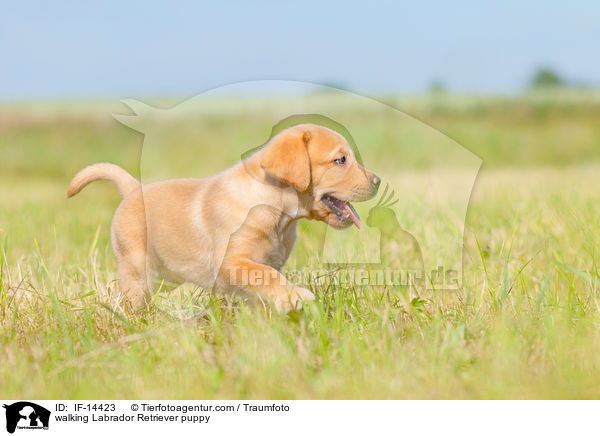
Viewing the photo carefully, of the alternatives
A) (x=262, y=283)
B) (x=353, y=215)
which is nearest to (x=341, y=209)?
(x=353, y=215)

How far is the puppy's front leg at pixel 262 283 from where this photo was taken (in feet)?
10.1

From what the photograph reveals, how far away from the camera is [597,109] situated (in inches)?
813

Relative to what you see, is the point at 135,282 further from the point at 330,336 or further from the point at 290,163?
the point at 330,336

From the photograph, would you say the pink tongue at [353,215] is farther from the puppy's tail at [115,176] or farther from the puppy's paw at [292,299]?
the puppy's tail at [115,176]

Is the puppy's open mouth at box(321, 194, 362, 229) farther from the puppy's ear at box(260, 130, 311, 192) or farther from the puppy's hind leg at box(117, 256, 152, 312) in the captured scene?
the puppy's hind leg at box(117, 256, 152, 312)

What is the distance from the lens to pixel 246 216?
338 centimetres

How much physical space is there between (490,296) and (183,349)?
5.18 ft

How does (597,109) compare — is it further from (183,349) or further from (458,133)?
(183,349)

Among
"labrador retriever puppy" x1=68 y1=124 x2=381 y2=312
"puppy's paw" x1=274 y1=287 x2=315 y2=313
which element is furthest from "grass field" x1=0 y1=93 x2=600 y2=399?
"labrador retriever puppy" x1=68 y1=124 x2=381 y2=312

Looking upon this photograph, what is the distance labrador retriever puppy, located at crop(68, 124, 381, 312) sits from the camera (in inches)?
126
